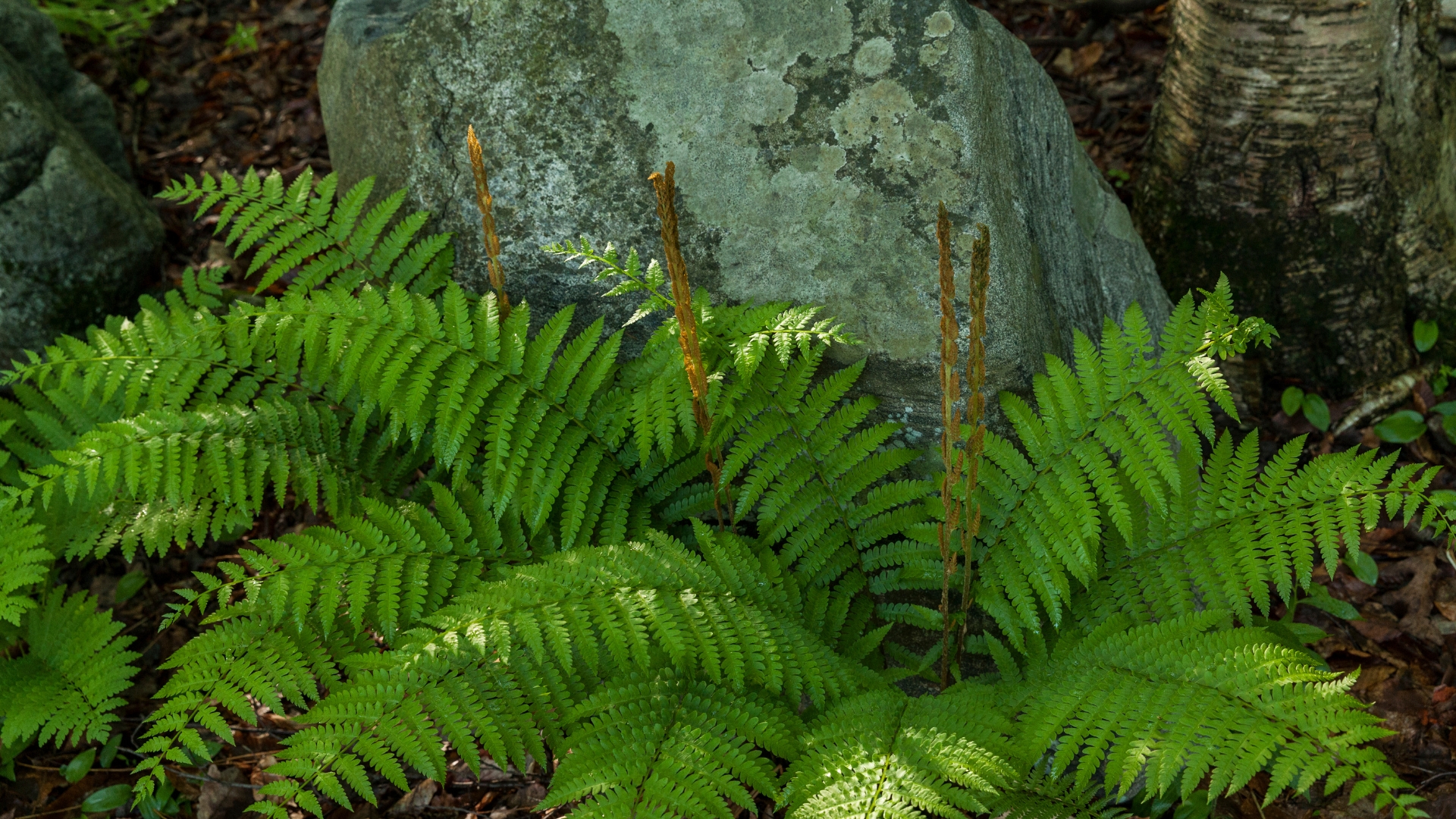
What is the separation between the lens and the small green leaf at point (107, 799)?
301 centimetres

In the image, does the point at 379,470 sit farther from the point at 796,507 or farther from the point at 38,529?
the point at 796,507

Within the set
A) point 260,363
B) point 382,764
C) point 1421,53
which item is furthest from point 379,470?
point 1421,53

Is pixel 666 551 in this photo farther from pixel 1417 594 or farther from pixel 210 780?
pixel 1417 594

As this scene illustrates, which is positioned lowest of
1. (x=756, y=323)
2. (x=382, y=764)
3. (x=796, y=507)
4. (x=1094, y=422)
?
(x=382, y=764)

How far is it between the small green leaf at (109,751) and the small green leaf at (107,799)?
0.09 meters

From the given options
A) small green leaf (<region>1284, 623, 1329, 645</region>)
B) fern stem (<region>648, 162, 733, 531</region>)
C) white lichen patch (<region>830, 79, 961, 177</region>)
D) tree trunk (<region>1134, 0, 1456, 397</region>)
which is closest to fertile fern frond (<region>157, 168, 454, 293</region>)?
fern stem (<region>648, 162, 733, 531</region>)

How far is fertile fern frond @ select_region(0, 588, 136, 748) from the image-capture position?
2.88 m

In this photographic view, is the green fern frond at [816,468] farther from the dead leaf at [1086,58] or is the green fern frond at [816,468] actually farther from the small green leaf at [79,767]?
the dead leaf at [1086,58]

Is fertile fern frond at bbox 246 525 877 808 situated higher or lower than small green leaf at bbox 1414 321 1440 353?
lower

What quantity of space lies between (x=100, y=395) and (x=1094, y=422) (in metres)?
2.88

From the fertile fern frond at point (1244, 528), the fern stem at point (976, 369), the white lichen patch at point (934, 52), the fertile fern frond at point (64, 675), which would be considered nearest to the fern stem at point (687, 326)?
the fern stem at point (976, 369)

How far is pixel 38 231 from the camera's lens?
12.8 ft

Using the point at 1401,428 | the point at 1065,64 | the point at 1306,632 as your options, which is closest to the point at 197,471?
the point at 1306,632

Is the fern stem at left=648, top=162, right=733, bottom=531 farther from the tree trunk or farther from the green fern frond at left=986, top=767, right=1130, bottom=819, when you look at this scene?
the tree trunk
